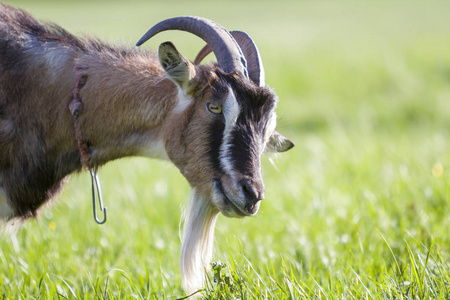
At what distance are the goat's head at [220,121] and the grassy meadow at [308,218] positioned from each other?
1.06 ft

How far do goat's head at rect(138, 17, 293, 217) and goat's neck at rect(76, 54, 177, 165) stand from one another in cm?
11

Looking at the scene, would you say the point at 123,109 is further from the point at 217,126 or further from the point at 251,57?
the point at 251,57

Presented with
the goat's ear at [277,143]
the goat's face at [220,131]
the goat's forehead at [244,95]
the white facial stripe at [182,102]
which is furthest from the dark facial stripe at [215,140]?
the goat's ear at [277,143]

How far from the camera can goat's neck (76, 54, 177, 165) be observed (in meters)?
3.29

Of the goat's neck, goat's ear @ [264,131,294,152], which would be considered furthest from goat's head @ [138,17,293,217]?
goat's ear @ [264,131,294,152]

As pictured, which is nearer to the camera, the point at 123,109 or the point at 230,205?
the point at 230,205

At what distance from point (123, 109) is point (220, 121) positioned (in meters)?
0.64

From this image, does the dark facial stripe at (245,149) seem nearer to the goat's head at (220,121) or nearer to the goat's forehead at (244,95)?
the goat's head at (220,121)

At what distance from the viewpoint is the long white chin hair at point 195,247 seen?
10.7ft

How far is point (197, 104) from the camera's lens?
314 cm

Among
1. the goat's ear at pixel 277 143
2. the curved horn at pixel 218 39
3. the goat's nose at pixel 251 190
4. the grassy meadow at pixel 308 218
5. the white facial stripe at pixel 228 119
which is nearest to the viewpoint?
the goat's nose at pixel 251 190

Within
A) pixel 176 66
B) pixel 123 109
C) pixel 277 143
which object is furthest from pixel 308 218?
pixel 176 66

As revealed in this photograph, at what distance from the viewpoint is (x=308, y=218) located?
4.97 metres

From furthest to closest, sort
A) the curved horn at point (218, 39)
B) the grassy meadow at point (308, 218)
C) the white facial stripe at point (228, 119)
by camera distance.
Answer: the grassy meadow at point (308, 218)
the curved horn at point (218, 39)
the white facial stripe at point (228, 119)
